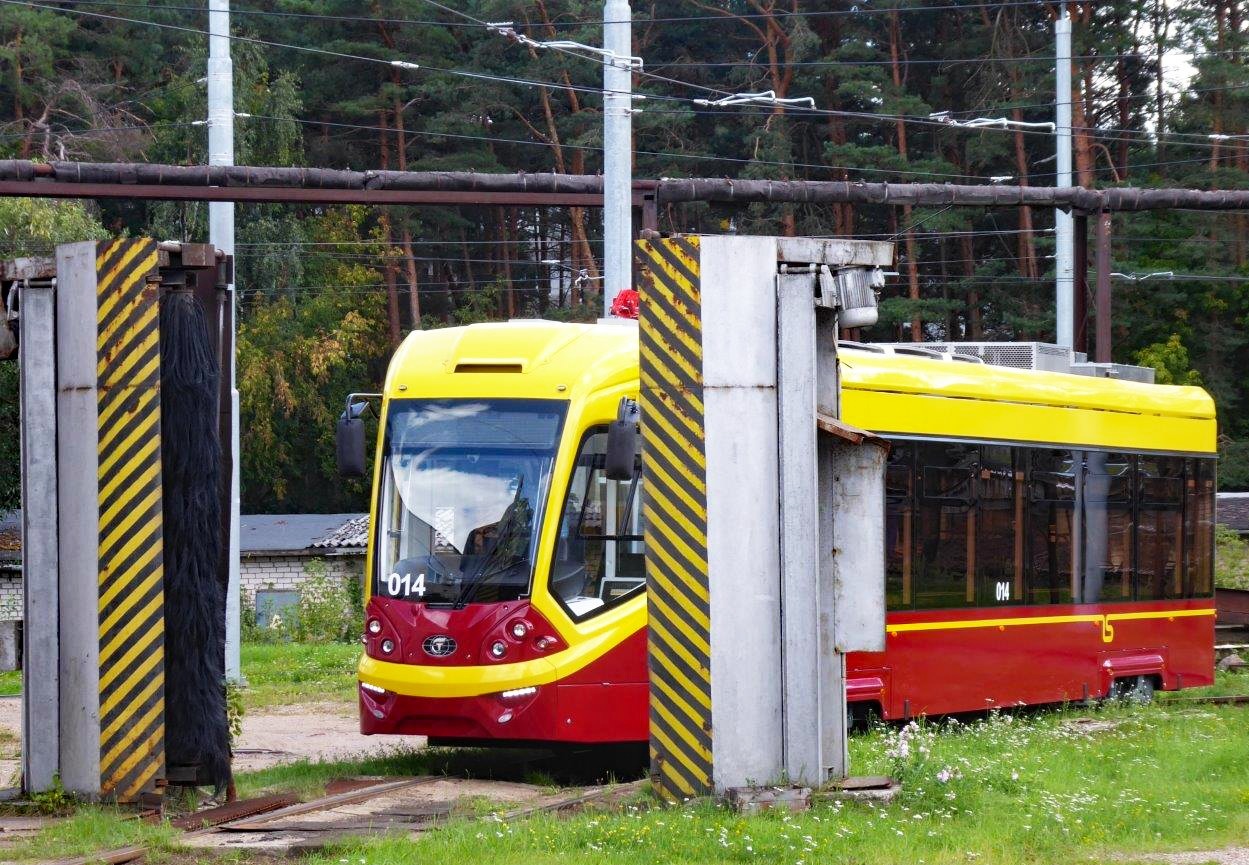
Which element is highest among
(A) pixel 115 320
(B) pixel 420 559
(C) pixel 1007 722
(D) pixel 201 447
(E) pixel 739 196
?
(E) pixel 739 196

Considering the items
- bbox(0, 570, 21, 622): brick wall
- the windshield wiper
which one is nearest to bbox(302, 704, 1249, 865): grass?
the windshield wiper

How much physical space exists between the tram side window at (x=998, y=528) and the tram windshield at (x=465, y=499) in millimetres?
5057

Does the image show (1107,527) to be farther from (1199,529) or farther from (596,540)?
(596,540)

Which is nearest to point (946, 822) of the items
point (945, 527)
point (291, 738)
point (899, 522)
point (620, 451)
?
point (620, 451)

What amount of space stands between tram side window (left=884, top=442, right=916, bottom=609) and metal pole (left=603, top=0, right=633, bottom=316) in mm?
4222

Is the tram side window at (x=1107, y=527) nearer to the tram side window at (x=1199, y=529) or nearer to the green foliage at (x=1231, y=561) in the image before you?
the tram side window at (x=1199, y=529)

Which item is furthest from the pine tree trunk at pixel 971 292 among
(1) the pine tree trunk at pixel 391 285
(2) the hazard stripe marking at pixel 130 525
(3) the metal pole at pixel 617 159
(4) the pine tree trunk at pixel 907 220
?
(2) the hazard stripe marking at pixel 130 525

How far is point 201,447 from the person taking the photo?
9.93m

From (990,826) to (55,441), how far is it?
5.26 m

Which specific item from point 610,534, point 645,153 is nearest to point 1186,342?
point 645,153

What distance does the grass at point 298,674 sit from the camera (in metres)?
20.2

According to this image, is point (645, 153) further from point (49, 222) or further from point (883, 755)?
point (883, 755)

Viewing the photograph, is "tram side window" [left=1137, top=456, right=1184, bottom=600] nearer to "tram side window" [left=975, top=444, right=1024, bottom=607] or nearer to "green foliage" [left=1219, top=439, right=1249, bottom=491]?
"tram side window" [left=975, top=444, right=1024, bottom=607]

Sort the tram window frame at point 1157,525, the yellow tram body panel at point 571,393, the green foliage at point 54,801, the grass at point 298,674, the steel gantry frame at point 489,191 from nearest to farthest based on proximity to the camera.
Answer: the green foliage at point 54,801 < the yellow tram body panel at point 571,393 < the tram window frame at point 1157,525 < the grass at point 298,674 < the steel gantry frame at point 489,191
